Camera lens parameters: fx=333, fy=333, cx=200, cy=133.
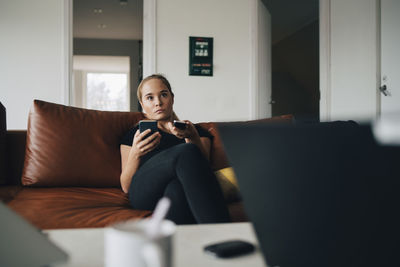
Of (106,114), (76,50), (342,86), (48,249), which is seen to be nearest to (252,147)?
(48,249)

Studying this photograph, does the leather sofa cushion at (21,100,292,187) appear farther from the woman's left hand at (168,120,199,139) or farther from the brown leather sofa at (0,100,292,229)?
the woman's left hand at (168,120,199,139)

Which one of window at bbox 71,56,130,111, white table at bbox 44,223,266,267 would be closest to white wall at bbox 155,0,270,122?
white table at bbox 44,223,266,267

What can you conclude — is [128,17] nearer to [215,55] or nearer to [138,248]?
[215,55]

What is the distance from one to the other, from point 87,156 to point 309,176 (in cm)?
154

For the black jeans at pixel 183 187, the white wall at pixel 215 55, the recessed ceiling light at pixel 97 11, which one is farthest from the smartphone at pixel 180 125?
the recessed ceiling light at pixel 97 11

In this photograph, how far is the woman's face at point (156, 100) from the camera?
1.90 meters

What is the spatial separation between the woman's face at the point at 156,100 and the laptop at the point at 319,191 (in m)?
1.45

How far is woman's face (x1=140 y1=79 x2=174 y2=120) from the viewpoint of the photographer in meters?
1.90

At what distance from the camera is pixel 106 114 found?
1922mm

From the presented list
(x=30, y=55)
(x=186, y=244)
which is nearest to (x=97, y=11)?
(x=30, y=55)

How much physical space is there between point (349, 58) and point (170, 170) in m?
2.84

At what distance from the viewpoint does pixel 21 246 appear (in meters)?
0.43

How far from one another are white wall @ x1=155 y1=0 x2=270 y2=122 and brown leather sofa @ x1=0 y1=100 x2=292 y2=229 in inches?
73.2

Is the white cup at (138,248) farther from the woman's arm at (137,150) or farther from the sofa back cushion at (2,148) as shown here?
the sofa back cushion at (2,148)
